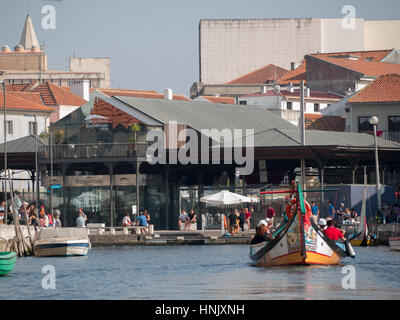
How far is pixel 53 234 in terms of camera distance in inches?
2219

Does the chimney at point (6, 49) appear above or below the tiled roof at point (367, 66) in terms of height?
above

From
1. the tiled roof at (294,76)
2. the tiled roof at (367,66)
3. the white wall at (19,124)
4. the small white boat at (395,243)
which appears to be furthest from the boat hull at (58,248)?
the tiled roof at (294,76)

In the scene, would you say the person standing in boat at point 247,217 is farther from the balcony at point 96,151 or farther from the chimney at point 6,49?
the chimney at point 6,49

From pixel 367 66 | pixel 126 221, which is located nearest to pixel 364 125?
pixel 367 66

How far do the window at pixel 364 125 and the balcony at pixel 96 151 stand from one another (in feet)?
86.3

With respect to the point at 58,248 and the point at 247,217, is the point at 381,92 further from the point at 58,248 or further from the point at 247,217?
the point at 58,248

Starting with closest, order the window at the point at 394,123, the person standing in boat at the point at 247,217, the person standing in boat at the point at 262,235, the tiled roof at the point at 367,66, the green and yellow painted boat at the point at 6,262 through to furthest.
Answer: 1. the green and yellow painted boat at the point at 6,262
2. the person standing in boat at the point at 262,235
3. the person standing in boat at the point at 247,217
4. the window at the point at 394,123
5. the tiled roof at the point at 367,66

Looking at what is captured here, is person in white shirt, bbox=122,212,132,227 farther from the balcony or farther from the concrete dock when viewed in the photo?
the balcony

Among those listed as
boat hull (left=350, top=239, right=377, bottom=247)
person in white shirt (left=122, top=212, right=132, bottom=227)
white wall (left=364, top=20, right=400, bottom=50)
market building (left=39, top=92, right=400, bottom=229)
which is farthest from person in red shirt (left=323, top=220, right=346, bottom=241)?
white wall (left=364, top=20, right=400, bottom=50)

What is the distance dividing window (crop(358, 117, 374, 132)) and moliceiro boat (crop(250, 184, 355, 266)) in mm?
50235

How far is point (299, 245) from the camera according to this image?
43750 mm

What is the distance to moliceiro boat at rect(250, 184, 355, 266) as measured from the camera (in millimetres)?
43188

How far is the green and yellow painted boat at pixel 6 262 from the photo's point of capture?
137 ft

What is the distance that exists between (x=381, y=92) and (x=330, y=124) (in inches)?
441
